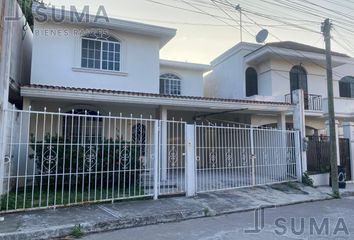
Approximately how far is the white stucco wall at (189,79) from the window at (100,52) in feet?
15.0

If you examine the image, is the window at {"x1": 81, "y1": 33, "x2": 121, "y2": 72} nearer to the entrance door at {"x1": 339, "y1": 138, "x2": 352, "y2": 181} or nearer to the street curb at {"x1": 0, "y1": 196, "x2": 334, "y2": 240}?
the street curb at {"x1": 0, "y1": 196, "x2": 334, "y2": 240}

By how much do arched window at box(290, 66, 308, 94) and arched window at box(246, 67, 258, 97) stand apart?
1943mm

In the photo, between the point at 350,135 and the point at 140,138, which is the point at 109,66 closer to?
the point at 140,138

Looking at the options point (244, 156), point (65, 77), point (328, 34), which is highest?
point (328, 34)

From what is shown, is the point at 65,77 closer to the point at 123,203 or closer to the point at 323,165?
the point at 123,203

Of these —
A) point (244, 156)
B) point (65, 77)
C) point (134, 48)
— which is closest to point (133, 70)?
point (134, 48)

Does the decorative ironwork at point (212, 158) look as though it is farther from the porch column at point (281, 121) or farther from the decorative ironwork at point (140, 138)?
the porch column at point (281, 121)

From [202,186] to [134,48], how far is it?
6589mm

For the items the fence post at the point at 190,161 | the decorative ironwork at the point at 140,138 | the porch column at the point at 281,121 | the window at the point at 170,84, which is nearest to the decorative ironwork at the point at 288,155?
the porch column at the point at 281,121

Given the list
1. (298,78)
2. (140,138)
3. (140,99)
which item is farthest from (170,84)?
(140,138)

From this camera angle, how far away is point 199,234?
18.9 feet

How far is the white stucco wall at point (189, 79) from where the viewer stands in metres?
17.1

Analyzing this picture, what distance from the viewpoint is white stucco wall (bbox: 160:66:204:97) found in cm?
1709

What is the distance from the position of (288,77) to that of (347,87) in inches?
183
